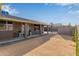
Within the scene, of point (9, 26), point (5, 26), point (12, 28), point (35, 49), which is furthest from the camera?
point (12, 28)

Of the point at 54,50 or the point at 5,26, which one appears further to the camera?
the point at 5,26

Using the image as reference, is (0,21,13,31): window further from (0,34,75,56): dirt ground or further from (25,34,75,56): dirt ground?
(25,34,75,56): dirt ground

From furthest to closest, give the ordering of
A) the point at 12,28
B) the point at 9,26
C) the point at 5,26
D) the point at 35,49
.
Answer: the point at 12,28 < the point at 9,26 < the point at 5,26 < the point at 35,49

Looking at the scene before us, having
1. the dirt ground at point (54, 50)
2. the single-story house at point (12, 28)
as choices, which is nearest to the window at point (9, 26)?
the single-story house at point (12, 28)

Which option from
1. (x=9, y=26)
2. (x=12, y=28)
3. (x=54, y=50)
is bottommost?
(x=54, y=50)

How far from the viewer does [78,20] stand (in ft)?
67.1

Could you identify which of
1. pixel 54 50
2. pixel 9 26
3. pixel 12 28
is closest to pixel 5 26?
pixel 9 26

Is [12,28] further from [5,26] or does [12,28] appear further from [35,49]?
[35,49]

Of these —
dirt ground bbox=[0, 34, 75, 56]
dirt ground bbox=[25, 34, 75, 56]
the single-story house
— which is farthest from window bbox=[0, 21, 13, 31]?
dirt ground bbox=[25, 34, 75, 56]

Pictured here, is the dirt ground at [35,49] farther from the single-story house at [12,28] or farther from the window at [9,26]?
the window at [9,26]

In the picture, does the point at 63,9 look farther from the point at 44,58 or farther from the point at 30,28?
the point at 44,58

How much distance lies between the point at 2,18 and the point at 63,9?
9610mm

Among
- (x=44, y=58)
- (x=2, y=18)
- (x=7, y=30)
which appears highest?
(x=2, y=18)

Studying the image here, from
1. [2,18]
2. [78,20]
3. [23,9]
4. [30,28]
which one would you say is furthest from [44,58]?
[30,28]
